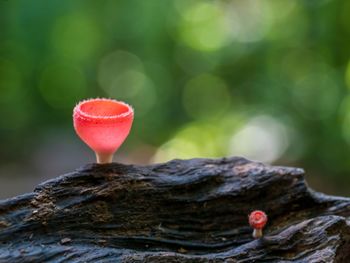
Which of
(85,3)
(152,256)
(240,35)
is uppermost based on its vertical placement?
(85,3)

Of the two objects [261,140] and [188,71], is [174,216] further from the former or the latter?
[188,71]

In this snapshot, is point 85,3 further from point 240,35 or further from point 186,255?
point 186,255

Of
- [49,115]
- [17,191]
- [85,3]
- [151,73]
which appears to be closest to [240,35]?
[151,73]

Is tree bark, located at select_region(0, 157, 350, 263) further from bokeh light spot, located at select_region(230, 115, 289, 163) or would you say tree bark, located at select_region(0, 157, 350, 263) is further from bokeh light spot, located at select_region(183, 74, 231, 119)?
bokeh light spot, located at select_region(183, 74, 231, 119)

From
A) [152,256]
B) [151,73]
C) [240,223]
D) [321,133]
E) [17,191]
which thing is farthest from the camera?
[151,73]

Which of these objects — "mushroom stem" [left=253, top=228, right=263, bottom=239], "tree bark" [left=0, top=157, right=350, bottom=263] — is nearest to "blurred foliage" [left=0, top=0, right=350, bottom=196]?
"tree bark" [left=0, top=157, right=350, bottom=263]

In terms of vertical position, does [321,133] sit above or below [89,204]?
above

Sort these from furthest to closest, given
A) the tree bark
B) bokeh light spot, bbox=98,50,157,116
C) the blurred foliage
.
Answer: bokeh light spot, bbox=98,50,157,116 < the blurred foliage < the tree bark
